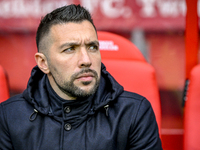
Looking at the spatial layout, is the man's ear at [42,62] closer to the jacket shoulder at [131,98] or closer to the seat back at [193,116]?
the jacket shoulder at [131,98]

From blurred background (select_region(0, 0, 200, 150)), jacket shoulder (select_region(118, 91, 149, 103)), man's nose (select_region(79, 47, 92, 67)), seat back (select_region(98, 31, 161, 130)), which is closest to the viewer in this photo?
man's nose (select_region(79, 47, 92, 67))

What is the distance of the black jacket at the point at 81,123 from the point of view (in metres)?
0.88

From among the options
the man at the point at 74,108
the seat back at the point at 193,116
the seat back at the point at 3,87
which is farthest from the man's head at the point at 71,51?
the seat back at the point at 193,116

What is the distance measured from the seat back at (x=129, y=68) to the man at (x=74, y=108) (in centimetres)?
15

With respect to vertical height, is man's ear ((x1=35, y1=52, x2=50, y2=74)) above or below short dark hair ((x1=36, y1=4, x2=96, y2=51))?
below

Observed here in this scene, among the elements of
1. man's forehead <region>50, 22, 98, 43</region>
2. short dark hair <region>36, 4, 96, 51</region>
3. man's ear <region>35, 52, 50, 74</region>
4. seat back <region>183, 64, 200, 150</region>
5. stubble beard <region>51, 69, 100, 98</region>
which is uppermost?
short dark hair <region>36, 4, 96, 51</region>

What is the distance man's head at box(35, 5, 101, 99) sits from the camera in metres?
0.87

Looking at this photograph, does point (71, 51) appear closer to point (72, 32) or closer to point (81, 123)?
point (72, 32)

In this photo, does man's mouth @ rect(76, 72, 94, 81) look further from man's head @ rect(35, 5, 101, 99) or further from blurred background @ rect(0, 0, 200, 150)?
blurred background @ rect(0, 0, 200, 150)

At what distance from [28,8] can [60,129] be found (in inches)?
32.8

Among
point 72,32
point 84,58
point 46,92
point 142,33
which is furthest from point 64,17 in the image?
point 142,33

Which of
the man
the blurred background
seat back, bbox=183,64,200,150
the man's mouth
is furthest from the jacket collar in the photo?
the blurred background

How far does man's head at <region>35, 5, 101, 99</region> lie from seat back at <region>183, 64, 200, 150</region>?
0.44 meters

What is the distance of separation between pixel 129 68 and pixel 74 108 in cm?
35
